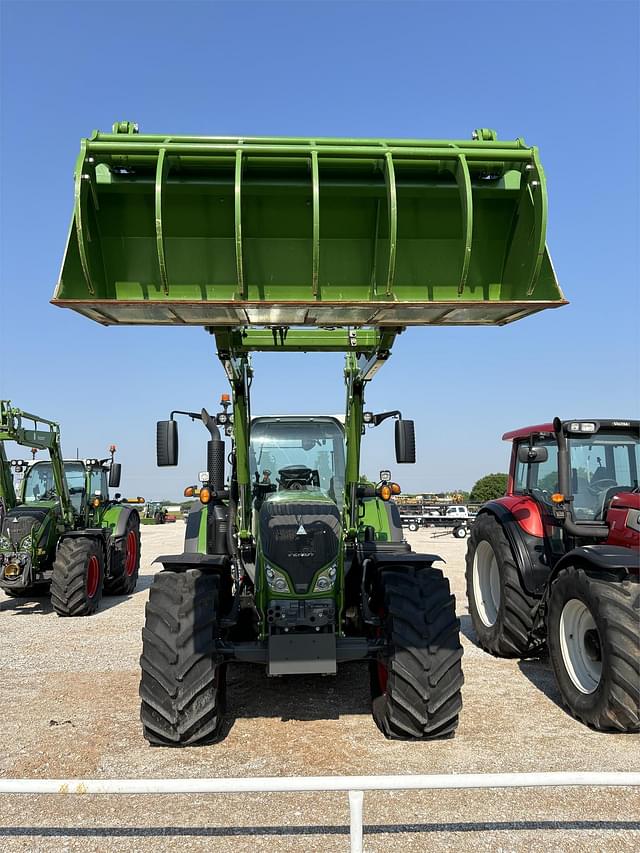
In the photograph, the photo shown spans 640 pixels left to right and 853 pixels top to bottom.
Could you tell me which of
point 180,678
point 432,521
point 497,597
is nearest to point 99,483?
point 497,597

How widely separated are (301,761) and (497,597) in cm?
356

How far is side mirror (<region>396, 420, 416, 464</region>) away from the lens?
18.9ft

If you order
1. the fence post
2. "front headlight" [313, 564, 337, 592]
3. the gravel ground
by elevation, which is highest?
"front headlight" [313, 564, 337, 592]

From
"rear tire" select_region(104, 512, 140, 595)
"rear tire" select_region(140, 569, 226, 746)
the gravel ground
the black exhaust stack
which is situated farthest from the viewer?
"rear tire" select_region(104, 512, 140, 595)

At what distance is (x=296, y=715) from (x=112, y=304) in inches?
131

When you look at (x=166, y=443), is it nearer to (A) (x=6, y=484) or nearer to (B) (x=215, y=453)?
(B) (x=215, y=453)

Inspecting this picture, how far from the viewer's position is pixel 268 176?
148 inches

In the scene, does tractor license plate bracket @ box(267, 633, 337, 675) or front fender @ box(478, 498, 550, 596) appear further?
front fender @ box(478, 498, 550, 596)

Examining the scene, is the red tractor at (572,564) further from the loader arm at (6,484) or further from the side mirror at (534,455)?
the loader arm at (6,484)

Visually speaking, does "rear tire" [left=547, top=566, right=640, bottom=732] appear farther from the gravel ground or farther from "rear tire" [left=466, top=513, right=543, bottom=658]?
"rear tire" [left=466, top=513, right=543, bottom=658]

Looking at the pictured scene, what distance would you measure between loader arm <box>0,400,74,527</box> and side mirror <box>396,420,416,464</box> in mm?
6203

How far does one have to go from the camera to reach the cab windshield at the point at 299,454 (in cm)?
612

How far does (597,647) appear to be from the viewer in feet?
15.8

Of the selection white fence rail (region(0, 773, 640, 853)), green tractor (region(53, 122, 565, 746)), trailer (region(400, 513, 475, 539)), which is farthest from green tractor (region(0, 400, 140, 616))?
trailer (region(400, 513, 475, 539))
